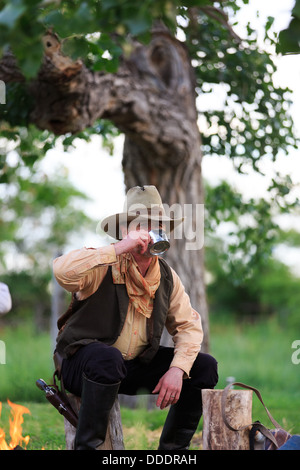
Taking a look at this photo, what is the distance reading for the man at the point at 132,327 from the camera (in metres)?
3.12

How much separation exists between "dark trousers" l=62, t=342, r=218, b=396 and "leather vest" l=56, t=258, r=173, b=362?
0.07 metres

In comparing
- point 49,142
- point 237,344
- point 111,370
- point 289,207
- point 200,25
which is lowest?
point 237,344

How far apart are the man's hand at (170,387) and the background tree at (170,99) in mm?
2187

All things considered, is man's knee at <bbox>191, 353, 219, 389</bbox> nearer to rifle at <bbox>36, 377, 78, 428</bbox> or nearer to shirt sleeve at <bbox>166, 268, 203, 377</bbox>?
shirt sleeve at <bbox>166, 268, 203, 377</bbox>

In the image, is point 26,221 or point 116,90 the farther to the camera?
point 26,221

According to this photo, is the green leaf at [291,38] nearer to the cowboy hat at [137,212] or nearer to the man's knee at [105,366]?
the cowboy hat at [137,212]

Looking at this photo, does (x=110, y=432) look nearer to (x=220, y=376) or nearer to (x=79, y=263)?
(x=79, y=263)

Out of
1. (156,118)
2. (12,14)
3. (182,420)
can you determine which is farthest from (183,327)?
(156,118)

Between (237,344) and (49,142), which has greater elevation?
(49,142)

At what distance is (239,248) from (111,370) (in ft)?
15.6

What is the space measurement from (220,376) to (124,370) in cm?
604

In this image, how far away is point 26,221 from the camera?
74.1 feet

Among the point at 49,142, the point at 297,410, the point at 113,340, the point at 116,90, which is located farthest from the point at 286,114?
the point at 113,340
